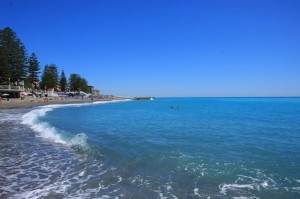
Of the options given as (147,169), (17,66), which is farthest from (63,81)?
(147,169)

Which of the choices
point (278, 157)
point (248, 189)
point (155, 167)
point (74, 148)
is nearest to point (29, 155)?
point (74, 148)

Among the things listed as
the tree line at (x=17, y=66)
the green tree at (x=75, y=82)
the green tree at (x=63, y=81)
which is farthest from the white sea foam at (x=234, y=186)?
the green tree at (x=75, y=82)

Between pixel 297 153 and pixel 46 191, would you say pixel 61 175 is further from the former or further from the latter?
pixel 297 153

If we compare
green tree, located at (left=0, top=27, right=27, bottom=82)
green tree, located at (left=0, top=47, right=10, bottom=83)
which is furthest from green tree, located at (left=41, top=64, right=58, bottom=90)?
green tree, located at (left=0, top=47, right=10, bottom=83)

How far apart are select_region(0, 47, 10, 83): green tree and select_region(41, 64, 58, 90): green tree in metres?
26.5

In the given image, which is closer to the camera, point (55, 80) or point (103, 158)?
point (103, 158)

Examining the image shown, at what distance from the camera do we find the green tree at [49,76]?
86.4 m

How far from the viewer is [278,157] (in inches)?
459

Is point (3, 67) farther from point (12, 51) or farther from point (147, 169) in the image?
point (147, 169)

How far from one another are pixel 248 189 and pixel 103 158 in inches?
230

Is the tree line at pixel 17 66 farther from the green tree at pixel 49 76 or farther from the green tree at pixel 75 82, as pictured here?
the green tree at pixel 75 82

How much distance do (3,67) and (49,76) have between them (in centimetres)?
2982

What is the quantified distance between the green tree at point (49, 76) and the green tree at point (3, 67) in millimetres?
26481

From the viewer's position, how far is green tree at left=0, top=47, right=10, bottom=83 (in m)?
55.1
